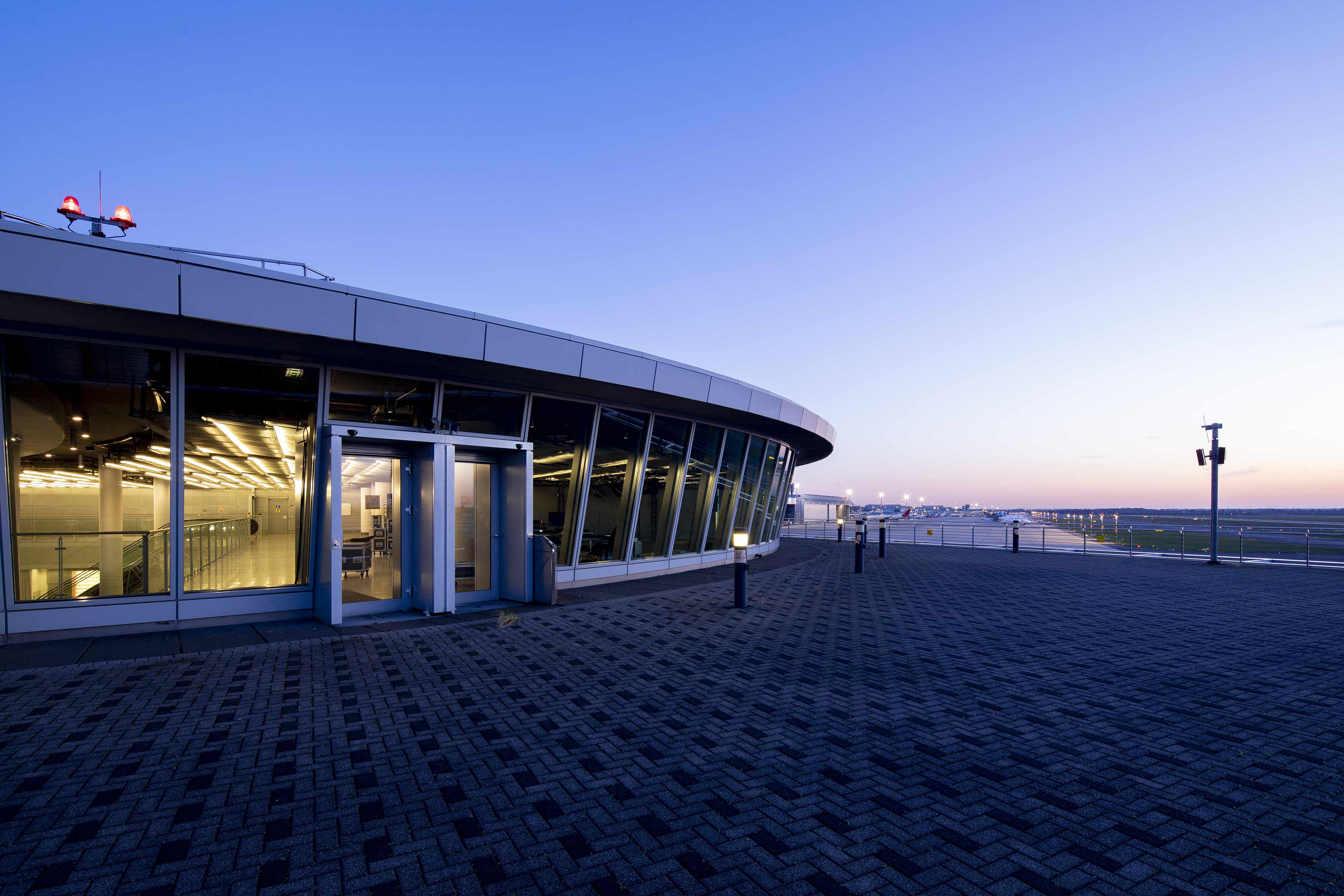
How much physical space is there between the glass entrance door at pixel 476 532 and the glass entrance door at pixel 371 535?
0.97 m

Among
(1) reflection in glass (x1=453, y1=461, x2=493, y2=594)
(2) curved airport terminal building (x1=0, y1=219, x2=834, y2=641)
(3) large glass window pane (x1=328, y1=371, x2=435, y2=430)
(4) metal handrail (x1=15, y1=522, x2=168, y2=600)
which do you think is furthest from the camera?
(1) reflection in glass (x1=453, y1=461, x2=493, y2=594)

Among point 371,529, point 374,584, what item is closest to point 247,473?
point 371,529

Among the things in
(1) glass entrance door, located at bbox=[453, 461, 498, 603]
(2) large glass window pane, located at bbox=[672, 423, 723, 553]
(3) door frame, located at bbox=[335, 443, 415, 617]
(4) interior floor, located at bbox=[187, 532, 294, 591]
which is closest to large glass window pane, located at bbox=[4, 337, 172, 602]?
(4) interior floor, located at bbox=[187, 532, 294, 591]

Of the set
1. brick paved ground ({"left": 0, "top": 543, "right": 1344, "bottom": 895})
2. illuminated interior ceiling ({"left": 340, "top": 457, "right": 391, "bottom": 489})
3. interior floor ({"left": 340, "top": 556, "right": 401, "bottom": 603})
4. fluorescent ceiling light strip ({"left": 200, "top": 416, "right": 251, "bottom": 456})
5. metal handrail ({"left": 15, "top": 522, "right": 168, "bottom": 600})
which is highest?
fluorescent ceiling light strip ({"left": 200, "top": 416, "right": 251, "bottom": 456})

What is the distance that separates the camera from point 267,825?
12.0ft

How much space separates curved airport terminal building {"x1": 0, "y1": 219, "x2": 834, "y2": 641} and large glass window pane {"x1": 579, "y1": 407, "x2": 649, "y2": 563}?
0.25 m

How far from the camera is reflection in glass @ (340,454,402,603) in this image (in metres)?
9.76

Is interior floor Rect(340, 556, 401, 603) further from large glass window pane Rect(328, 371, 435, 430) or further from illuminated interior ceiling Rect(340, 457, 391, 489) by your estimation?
large glass window pane Rect(328, 371, 435, 430)

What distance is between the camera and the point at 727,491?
17.7 m

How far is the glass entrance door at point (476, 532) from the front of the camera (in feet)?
35.7

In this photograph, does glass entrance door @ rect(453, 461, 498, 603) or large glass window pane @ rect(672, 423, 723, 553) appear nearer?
glass entrance door @ rect(453, 461, 498, 603)

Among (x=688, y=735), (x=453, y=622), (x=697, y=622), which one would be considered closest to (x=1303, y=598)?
(x=697, y=622)

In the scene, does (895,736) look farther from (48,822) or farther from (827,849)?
(48,822)

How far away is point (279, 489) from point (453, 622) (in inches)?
144
